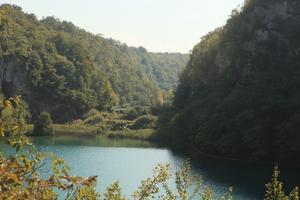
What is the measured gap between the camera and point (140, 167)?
6850 centimetres

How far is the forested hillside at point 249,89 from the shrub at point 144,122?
1263 centimetres

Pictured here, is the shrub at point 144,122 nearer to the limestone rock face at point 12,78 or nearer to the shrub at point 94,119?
the shrub at point 94,119

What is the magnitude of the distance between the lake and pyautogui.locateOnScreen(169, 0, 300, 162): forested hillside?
200 inches

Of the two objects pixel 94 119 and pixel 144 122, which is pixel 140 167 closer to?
pixel 144 122

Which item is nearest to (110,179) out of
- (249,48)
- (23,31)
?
(249,48)

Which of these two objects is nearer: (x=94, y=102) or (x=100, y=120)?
(x=100, y=120)

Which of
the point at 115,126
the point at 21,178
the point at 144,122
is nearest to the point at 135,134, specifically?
the point at 144,122

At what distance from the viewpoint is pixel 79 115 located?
150m

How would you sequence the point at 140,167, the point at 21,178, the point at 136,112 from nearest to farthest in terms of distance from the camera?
1. the point at 21,178
2. the point at 140,167
3. the point at 136,112

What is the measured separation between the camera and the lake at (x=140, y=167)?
177 feet

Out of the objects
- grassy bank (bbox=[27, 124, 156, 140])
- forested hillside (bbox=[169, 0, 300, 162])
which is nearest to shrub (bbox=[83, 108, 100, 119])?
grassy bank (bbox=[27, 124, 156, 140])

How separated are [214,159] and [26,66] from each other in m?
83.8

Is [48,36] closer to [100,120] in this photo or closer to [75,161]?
[100,120]

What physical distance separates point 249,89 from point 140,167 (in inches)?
1197
